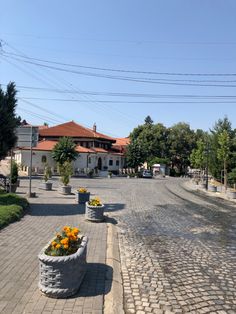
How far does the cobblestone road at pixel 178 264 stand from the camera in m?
6.42

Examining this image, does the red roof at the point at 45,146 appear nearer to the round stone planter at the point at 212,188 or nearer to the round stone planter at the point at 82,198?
the round stone planter at the point at 212,188

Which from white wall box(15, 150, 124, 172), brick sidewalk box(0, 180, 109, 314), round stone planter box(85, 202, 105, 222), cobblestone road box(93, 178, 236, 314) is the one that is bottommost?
cobblestone road box(93, 178, 236, 314)

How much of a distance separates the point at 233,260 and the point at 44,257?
527 cm

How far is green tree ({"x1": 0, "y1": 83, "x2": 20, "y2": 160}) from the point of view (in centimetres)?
1739

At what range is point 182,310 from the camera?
6070 millimetres

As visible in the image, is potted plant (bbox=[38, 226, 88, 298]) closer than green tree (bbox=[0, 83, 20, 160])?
Yes

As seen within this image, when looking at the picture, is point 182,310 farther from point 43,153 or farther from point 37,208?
point 43,153

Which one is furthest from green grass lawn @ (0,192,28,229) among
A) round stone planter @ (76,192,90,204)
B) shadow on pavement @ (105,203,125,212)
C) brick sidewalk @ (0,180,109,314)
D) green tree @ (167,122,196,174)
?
green tree @ (167,122,196,174)

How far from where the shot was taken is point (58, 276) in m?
6.05

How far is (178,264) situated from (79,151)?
2019 inches

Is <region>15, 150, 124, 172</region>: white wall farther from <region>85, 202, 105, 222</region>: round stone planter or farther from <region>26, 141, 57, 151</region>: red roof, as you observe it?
<region>85, 202, 105, 222</region>: round stone planter

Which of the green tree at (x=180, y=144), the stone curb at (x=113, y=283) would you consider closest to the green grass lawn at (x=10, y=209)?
the stone curb at (x=113, y=283)

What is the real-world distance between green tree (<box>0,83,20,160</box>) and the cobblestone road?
6.03 metres

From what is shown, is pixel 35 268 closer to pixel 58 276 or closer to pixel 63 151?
pixel 58 276
